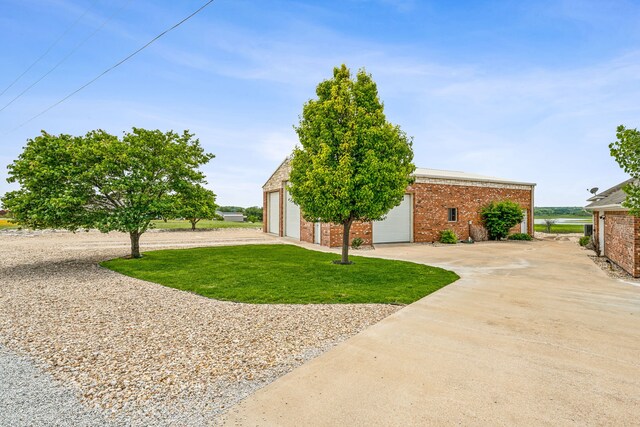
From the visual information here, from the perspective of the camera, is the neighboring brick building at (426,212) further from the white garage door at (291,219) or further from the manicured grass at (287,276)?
the manicured grass at (287,276)

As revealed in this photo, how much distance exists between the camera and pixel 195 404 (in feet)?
10.4

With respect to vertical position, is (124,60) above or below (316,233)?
above

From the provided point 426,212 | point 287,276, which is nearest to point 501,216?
point 426,212

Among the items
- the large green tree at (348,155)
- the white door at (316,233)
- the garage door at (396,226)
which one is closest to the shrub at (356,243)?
the garage door at (396,226)

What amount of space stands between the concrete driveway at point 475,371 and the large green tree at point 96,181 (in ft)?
31.6

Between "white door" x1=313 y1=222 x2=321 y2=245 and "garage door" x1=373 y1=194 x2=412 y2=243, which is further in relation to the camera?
"garage door" x1=373 y1=194 x2=412 y2=243

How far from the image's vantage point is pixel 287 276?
976 cm

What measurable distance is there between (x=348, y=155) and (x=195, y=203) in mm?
6408

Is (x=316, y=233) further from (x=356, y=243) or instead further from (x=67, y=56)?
(x=67, y=56)

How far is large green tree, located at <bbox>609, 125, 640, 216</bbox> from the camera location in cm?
655

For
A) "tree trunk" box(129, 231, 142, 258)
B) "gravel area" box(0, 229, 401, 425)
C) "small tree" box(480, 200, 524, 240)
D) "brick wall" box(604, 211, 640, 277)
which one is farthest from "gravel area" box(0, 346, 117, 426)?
"small tree" box(480, 200, 524, 240)

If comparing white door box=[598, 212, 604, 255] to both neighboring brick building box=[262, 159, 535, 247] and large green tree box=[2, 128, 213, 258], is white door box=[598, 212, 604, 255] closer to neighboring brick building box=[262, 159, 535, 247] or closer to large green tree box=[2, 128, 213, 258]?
neighboring brick building box=[262, 159, 535, 247]

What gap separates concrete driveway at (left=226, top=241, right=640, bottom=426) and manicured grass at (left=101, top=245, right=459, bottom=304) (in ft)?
4.96

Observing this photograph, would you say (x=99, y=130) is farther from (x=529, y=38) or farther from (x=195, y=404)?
(x=529, y=38)
